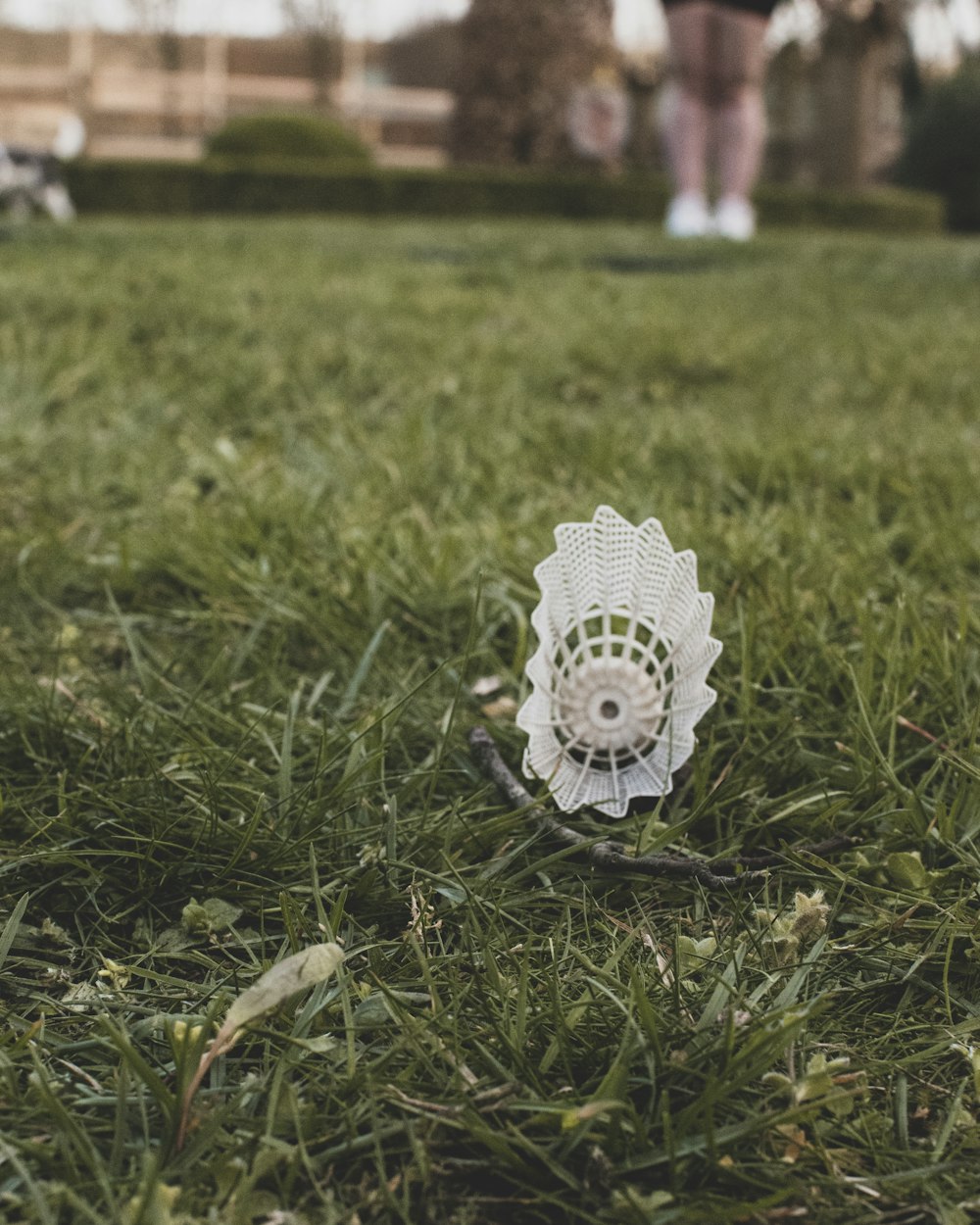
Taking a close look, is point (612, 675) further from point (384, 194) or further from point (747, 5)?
point (384, 194)

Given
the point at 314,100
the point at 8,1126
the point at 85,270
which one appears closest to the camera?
the point at 8,1126

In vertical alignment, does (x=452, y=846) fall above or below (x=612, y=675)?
below

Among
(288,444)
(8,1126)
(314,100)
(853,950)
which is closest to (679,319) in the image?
(288,444)

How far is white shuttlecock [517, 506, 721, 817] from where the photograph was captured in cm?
114

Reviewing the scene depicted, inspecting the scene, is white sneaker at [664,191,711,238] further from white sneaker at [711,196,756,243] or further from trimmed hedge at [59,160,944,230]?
trimmed hedge at [59,160,944,230]

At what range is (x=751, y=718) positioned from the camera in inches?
51.1

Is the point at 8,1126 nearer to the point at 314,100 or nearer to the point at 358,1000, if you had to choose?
the point at 358,1000

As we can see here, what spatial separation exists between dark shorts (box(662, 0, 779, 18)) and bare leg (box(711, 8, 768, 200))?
1.1 inches

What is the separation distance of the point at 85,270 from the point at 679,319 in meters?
2.11

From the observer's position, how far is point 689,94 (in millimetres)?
8172

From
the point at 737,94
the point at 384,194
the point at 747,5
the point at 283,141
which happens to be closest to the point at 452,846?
the point at 747,5

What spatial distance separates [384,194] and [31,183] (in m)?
3.67

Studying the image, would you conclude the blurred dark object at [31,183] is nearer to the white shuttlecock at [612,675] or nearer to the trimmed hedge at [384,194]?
the trimmed hedge at [384,194]

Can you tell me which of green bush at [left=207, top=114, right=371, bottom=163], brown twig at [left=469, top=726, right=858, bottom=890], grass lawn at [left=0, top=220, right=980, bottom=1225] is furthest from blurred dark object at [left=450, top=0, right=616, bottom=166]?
brown twig at [left=469, top=726, right=858, bottom=890]
